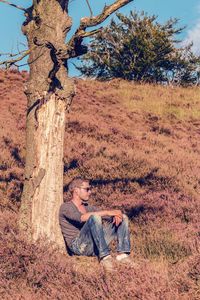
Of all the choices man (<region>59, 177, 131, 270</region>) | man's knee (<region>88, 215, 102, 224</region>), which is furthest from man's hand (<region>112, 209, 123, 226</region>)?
man's knee (<region>88, 215, 102, 224</region>)

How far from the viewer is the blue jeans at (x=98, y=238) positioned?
664 centimetres

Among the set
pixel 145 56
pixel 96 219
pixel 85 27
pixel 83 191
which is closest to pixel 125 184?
pixel 83 191

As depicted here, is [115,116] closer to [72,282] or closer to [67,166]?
[67,166]

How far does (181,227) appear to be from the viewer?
8.82 metres

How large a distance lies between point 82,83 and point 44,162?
18.9 m

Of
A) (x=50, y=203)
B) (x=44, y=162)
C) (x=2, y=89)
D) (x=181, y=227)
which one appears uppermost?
(x=2, y=89)

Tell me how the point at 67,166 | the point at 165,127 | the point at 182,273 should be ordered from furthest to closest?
the point at 165,127 → the point at 67,166 → the point at 182,273

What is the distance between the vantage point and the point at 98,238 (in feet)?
21.8

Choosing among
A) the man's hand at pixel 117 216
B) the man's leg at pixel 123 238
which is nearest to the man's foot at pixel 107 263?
the man's leg at pixel 123 238

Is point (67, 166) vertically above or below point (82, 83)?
below

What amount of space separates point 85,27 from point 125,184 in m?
5.71

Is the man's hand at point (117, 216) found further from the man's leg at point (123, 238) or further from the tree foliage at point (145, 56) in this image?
the tree foliage at point (145, 56)

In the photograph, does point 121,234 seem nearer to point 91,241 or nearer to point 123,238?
point 123,238

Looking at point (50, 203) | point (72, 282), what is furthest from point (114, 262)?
point (50, 203)
